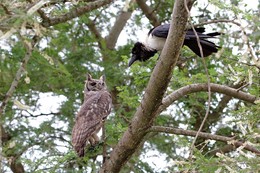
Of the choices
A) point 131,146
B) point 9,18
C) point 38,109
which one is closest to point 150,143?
point 38,109

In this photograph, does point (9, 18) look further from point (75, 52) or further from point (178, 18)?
point (75, 52)

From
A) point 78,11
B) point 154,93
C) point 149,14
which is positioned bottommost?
point 154,93

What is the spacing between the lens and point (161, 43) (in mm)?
5742

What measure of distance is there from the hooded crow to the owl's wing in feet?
2.54

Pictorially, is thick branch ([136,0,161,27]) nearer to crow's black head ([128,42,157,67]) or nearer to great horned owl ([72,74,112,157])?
crow's black head ([128,42,157,67])

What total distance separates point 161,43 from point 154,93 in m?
2.03

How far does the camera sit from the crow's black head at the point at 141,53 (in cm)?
612

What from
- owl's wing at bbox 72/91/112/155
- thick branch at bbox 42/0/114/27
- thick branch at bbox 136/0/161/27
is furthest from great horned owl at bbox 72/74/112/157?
thick branch at bbox 136/0/161/27

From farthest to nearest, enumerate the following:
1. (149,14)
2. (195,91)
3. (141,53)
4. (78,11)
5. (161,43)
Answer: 1. (149,14)
2. (141,53)
3. (161,43)
4. (78,11)
5. (195,91)

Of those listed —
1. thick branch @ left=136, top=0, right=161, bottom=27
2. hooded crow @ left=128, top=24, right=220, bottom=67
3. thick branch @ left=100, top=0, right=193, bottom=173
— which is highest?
thick branch @ left=136, top=0, right=161, bottom=27

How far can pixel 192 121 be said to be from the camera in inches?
307

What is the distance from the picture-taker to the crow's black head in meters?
6.12

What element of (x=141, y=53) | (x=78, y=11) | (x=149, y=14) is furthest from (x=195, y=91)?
(x=149, y=14)

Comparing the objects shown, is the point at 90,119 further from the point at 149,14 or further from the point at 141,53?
the point at 149,14
